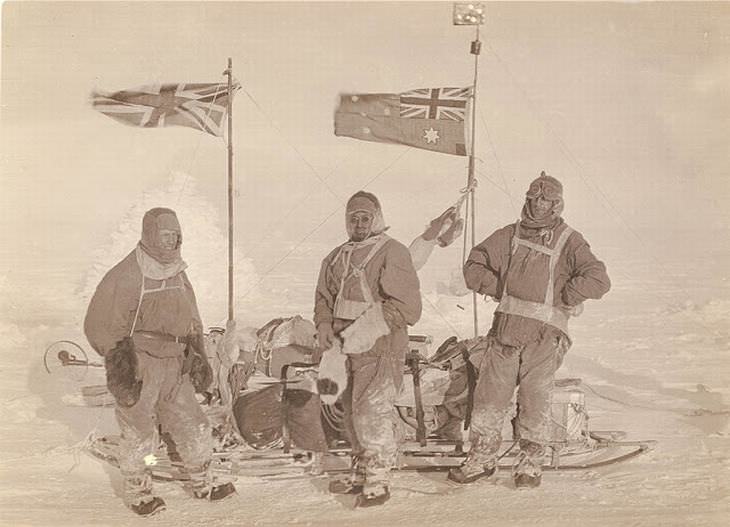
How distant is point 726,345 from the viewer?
459cm

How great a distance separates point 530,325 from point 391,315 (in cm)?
67

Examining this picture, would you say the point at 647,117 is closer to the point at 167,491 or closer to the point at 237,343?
the point at 237,343

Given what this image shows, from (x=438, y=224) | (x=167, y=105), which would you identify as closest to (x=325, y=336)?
(x=438, y=224)

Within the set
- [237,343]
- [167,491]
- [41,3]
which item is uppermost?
[41,3]

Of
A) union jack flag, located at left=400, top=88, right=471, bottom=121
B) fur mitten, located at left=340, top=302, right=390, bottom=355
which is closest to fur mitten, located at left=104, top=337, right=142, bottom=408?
fur mitten, located at left=340, top=302, right=390, bottom=355

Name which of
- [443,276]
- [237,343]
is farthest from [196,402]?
[443,276]

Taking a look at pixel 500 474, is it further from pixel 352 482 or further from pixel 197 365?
pixel 197 365

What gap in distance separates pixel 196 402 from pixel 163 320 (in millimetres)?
422

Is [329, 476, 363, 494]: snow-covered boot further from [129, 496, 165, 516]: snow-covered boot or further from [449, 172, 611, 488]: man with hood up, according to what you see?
[129, 496, 165, 516]: snow-covered boot

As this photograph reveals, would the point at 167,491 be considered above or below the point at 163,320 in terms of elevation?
below

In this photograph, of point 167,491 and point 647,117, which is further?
point 647,117

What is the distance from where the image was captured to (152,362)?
13.7ft

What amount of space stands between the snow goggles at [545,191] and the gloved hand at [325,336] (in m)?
1.18

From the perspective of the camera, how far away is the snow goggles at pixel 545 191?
4.33 meters
